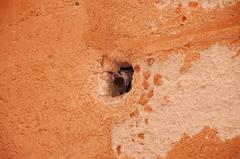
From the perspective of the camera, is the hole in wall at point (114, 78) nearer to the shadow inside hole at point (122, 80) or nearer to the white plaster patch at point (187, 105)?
the shadow inside hole at point (122, 80)

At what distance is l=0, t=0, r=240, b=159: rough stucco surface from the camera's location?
3.88ft

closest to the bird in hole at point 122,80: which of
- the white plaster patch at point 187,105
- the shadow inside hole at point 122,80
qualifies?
the shadow inside hole at point 122,80

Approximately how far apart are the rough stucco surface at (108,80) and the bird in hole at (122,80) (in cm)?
5

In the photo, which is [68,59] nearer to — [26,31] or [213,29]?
[26,31]

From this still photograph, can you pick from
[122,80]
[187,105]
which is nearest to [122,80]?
[122,80]

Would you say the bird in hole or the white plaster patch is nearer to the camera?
the white plaster patch

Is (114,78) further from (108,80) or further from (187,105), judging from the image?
(187,105)

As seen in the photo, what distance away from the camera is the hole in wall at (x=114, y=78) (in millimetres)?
1450

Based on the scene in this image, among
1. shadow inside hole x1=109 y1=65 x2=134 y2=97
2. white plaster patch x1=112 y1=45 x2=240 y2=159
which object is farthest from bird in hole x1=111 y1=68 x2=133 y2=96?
white plaster patch x1=112 y1=45 x2=240 y2=159

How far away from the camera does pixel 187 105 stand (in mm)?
1229

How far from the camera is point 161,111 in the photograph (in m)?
Answer: 1.29

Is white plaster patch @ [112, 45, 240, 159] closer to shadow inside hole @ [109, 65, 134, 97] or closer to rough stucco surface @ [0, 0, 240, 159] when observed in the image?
rough stucco surface @ [0, 0, 240, 159]

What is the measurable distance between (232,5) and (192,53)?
0.67 feet

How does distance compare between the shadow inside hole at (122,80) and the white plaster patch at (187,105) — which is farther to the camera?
the shadow inside hole at (122,80)
